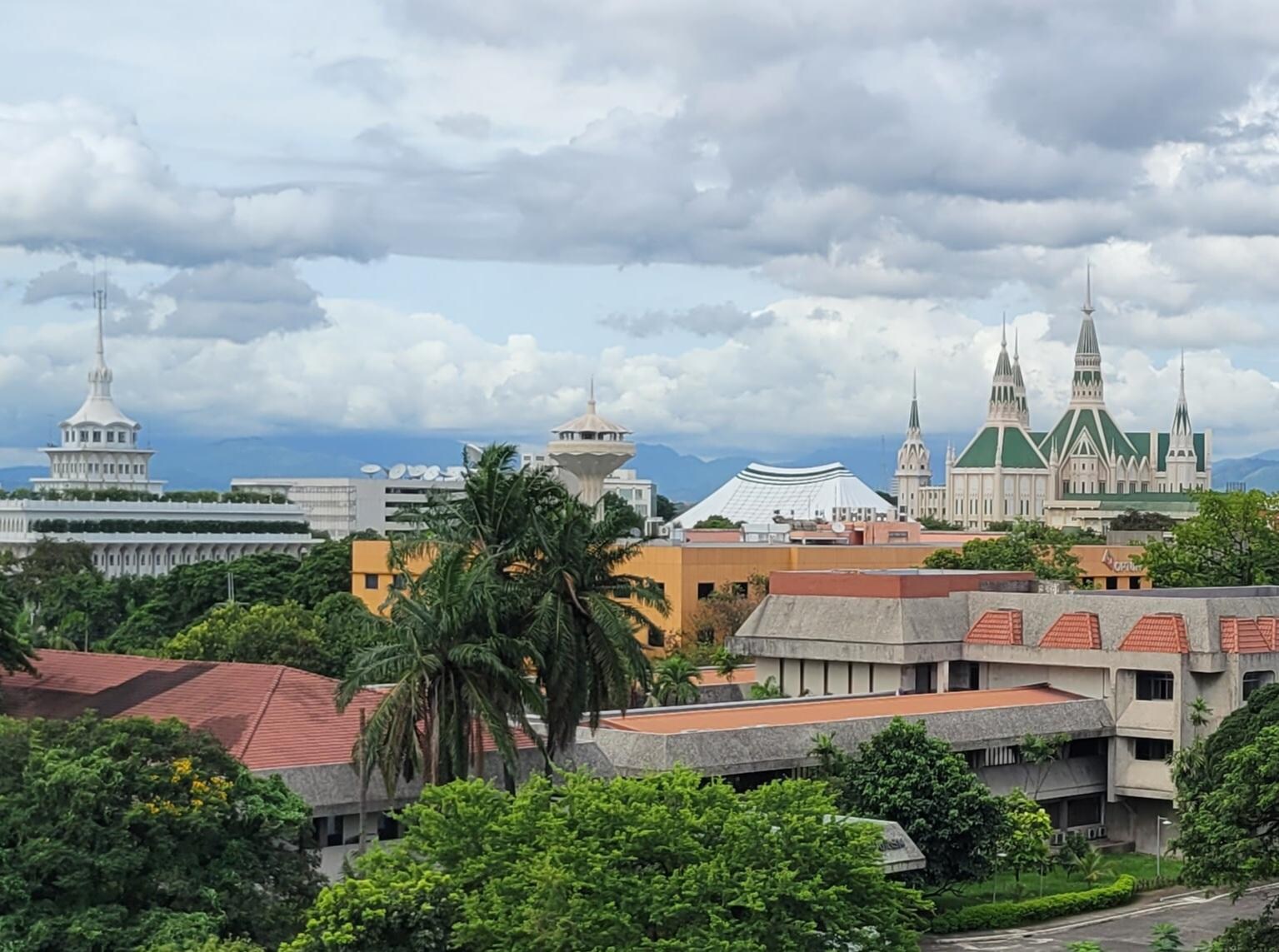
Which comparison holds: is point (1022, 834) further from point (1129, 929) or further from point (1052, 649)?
point (1052, 649)

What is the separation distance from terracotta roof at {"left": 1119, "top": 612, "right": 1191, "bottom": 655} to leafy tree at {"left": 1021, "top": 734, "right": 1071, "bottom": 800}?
11.2ft

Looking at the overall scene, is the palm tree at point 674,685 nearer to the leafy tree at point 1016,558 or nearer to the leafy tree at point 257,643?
the leafy tree at point 257,643

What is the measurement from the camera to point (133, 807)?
88.9 feet

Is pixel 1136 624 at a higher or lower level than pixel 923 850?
higher

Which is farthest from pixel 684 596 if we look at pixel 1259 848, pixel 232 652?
pixel 1259 848

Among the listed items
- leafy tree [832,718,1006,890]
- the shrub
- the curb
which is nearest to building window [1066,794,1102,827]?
the curb

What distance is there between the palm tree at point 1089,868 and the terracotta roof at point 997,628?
8.33m

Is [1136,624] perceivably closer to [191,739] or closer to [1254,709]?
[1254,709]

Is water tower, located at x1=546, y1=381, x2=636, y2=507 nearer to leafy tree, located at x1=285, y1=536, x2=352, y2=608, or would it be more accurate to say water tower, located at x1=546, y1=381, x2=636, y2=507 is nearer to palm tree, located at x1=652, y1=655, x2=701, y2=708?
leafy tree, located at x1=285, y1=536, x2=352, y2=608

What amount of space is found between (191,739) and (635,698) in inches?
832

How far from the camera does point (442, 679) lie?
33.0 m

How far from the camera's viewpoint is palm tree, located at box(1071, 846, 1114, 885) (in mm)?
43031

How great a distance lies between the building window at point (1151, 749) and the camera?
48219 millimetres

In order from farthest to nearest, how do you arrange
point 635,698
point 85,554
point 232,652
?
point 85,554 → point 232,652 → point 635,698
